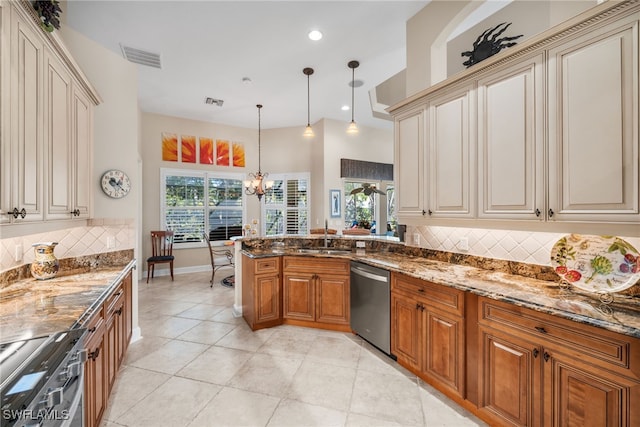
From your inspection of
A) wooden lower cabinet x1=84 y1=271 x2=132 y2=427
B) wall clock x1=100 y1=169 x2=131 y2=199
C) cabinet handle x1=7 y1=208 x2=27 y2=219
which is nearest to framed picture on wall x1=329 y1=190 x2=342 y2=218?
wall clock x1=100 y1=169 x2=131 y2=199

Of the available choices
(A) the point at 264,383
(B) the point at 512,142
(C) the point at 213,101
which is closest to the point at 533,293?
(B) the point at 512,142

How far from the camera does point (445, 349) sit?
2.07 meters

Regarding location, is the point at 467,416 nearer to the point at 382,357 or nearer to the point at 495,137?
the point at 382,357

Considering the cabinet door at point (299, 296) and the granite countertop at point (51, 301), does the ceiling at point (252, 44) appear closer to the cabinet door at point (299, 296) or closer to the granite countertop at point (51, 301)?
the granite countertop at point (51, 301)

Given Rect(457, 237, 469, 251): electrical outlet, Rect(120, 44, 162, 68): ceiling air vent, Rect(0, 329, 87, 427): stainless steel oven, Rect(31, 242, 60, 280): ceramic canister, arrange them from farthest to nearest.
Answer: Rect(120, 44, 162, 68): ceiling air vent
Rect(457, 237, 469, 251): electrical outlet
Rect(31, 242, 60, 280): ceramic canister
Rect(0, 329, 87, 427): stainless steel oven

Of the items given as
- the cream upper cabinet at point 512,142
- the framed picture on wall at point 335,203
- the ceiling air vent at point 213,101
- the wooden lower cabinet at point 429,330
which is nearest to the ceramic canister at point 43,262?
the wooden lower cabinet at point 429,330

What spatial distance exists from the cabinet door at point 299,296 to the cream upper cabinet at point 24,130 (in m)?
2.34

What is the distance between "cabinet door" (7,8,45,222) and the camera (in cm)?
143

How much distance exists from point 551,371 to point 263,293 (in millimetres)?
2692

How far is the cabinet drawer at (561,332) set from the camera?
1262 mm

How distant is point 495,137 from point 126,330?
3.58 metres

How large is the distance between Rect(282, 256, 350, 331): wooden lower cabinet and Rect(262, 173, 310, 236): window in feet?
11.6

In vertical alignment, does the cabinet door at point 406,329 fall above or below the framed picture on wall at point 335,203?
below

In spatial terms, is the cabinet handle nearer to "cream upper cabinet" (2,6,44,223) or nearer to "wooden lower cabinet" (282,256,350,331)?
"cream upper cabinet" (2,6,44,223)
